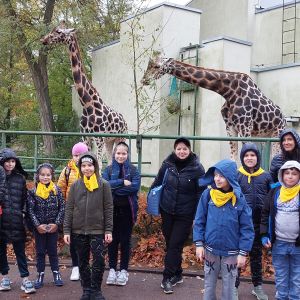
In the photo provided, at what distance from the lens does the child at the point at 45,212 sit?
5.21 metres

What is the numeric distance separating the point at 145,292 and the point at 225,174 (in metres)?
1.98

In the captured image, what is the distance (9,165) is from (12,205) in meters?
0.44

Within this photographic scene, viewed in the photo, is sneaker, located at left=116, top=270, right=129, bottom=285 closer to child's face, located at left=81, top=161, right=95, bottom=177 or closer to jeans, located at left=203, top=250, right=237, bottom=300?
child's face, located at left=81, top=161, right=95, bottom=177

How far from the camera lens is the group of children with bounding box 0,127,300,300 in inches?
163

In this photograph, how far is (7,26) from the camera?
1476cm

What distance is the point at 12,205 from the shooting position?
17.0 ft

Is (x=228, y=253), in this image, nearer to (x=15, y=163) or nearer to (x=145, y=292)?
(x=145, y=292)


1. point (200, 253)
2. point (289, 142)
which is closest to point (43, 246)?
point (200, 253)

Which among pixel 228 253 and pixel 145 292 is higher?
pixel 228 253

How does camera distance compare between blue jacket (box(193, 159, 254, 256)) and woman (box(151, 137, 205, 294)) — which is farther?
woman (box(151, 137, 205, 294))

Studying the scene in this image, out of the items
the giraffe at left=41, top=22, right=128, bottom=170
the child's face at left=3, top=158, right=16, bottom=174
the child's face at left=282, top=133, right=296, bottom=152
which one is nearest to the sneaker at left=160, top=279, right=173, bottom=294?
the child's face at left=282, top=133, right=296, bottom=152

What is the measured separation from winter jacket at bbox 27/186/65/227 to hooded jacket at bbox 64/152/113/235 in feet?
1.55

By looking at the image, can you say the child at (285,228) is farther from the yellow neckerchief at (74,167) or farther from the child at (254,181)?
the yellow neckerchief at (74,167)

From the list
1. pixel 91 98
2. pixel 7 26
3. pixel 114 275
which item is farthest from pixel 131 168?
pixel 7 26
